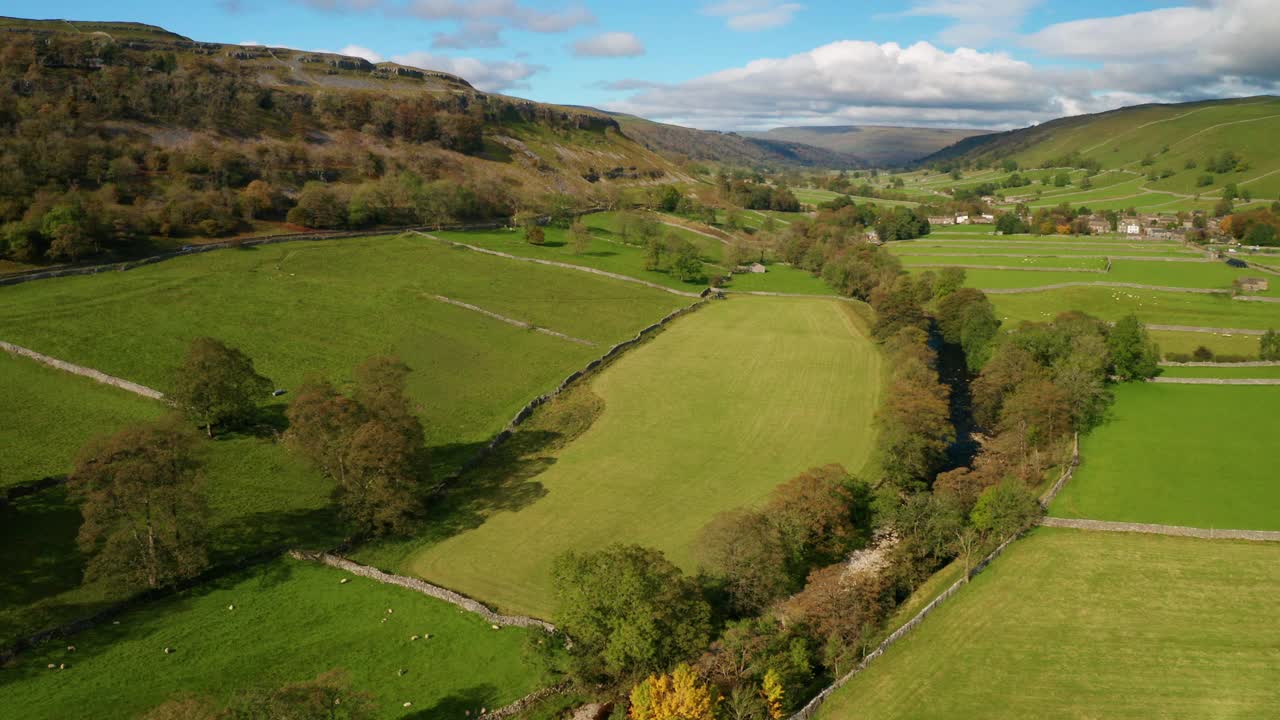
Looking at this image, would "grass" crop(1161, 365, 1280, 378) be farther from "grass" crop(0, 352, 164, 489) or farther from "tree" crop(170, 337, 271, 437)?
"grass" crop(0, 352, 164, 489)

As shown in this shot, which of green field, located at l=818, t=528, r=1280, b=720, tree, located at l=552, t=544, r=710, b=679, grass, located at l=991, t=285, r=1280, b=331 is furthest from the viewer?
grass, located at l=991, t=285, r=1280, b=331

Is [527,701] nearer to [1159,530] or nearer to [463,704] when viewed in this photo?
[463,704]

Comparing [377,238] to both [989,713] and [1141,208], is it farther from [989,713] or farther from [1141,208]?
[1141,208]

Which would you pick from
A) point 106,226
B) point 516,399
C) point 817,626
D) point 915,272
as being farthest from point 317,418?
point 915,272

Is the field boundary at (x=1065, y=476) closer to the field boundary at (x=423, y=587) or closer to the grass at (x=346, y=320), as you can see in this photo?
the field boundary at (x=423, y=587)

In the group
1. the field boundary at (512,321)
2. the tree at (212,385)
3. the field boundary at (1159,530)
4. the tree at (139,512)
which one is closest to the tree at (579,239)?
the field boundary at (512,321)

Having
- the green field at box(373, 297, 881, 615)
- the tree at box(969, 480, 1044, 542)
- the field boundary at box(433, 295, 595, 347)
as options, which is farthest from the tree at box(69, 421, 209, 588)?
the field boundary at box(433, 295, 595, 347)
